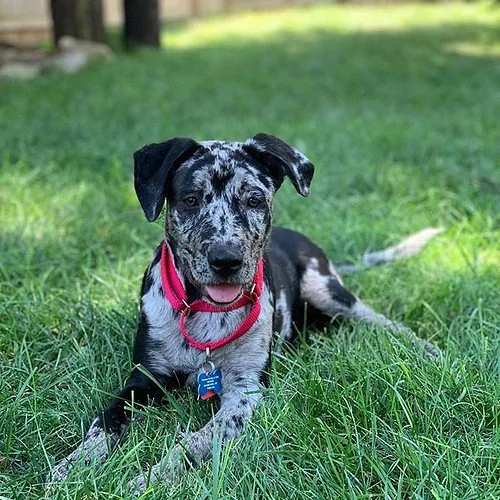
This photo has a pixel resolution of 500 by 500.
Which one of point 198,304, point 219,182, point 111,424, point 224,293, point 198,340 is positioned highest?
point 219,182

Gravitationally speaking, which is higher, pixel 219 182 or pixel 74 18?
pixel 219 182

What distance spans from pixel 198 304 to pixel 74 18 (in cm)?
1128

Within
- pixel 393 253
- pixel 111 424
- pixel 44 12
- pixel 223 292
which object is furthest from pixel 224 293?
pixel 44 12

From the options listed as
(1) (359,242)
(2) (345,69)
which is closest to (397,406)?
(1) (359,242)

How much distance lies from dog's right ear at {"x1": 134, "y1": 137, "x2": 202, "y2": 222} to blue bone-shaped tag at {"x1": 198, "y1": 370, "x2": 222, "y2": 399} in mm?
655

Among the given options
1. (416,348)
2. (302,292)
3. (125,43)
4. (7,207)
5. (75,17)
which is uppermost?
(416,348)

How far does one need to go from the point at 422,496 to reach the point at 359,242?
2767 millimetres

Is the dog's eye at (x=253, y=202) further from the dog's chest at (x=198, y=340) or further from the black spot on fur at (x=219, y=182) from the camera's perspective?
the dog's chest at (x=198, y=340)

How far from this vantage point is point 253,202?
314 cm

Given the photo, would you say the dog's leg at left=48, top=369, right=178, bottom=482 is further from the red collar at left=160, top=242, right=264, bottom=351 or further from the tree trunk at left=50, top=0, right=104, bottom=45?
the tree trunk at left=50, top=0, right=104, bottom=45

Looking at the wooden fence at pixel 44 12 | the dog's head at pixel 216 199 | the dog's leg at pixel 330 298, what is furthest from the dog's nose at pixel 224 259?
the wooden fence at pixel 44 12

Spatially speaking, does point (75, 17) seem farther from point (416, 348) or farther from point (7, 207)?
point (416, 348)

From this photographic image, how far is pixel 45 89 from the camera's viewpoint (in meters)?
10.4

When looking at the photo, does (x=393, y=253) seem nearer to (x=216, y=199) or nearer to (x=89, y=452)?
(x=216, y=199)
